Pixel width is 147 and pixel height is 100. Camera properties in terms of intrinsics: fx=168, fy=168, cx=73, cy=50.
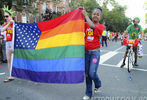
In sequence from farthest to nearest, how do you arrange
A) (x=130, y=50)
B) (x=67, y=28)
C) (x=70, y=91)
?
(x=130, y=50) → (x=70, y=91) → (x=67, y=28)

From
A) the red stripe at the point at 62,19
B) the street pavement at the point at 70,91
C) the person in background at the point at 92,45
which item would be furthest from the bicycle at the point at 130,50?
the red stripe at the point at 62,19

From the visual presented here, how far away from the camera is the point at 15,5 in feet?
60.8

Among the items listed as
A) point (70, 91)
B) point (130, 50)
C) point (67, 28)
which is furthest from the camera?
point (130, 50)

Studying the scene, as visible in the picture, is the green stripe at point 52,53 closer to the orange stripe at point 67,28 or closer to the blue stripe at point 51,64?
the blue stripe at point 51,64

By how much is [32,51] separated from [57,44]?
86 centimetres

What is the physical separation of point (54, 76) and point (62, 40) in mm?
843

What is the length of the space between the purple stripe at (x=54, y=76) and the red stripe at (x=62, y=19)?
3.84 ft

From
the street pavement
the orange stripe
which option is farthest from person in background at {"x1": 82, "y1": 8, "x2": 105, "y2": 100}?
the street pavement

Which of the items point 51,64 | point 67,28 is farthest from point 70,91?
point 67,28

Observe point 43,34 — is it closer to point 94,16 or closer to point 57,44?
point 57,44

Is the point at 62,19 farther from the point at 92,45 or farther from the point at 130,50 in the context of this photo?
the point at 130,50

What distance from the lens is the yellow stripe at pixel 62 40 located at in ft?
11.8

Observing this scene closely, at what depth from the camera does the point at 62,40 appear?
12.6 ft

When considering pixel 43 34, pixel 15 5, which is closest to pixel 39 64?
pixel 43 34
